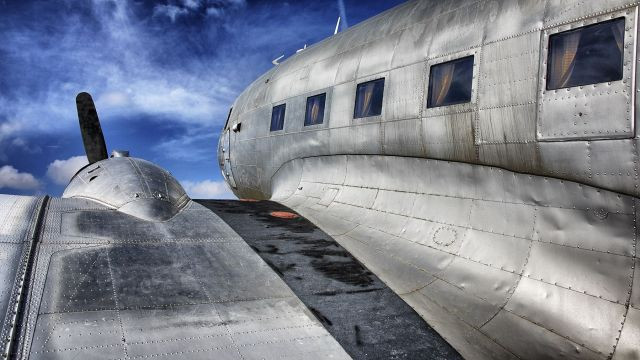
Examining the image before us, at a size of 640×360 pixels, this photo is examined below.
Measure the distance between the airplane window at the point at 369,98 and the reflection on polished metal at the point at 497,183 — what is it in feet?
0.40

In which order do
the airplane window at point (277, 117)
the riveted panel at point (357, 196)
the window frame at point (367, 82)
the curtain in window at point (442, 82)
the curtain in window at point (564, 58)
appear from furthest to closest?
1. the airplane window at point (277, 117)
2. the riveted panel at point (357, 196)
3. the window frame at point (367, 82)
4. the curtain in window at point (442, 82)
5. the curtain in window at point (564, 58)

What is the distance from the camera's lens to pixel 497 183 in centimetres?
679

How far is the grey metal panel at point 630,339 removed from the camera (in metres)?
4.89

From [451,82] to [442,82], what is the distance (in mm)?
211

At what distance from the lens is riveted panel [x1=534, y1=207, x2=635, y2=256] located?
532cm

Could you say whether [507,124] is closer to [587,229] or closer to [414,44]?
[587,229]

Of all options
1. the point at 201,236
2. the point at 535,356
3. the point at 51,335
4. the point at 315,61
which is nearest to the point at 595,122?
the point at 535,356

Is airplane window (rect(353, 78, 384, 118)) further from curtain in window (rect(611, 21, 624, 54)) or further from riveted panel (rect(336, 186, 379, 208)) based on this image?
curtain in window (rect(611, 21, 624, 54))

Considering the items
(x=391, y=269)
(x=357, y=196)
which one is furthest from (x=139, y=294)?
(x=357, y=196)

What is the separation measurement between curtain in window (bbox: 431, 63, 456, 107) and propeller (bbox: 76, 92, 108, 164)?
34.2 ft

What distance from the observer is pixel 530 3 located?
665 centimetres

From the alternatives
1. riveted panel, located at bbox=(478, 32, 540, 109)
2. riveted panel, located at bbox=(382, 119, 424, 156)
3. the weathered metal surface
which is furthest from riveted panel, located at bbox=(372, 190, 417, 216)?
the weathered metal surface

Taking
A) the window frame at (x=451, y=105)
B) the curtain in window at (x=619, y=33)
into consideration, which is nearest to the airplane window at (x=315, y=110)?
the window frame at (x=451, y=105)

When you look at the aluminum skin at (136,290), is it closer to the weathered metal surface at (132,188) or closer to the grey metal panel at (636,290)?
the weathered metal surface at (132,188)
